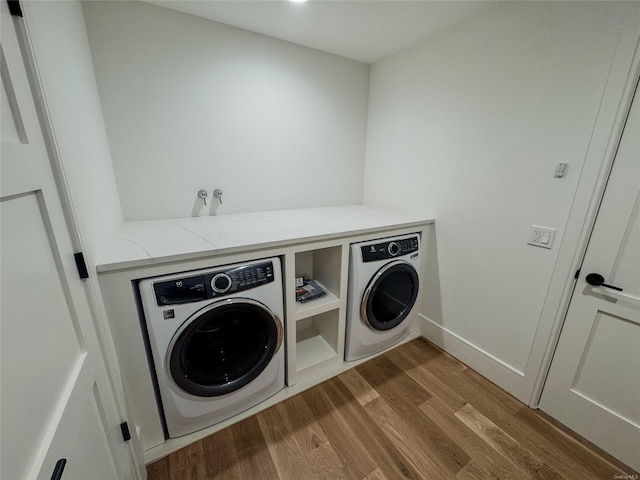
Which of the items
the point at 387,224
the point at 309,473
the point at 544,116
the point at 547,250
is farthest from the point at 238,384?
the point at 544,116

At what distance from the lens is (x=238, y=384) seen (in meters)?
1.37

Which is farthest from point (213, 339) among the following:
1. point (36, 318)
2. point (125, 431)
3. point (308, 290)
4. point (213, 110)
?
point (213, 110)

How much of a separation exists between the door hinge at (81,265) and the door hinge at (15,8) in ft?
2.03

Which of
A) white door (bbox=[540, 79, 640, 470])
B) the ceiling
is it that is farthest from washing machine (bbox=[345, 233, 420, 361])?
the ceiling

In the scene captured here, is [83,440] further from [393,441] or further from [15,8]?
[393,441]

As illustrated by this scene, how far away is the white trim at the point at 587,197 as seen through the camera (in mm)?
1093

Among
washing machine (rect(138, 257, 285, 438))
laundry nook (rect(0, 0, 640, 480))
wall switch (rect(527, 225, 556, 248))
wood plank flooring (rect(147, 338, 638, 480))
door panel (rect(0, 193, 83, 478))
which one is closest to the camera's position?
door panel (rect(0, 193, 83, 478))

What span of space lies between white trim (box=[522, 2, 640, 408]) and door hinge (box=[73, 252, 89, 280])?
208 centimetres

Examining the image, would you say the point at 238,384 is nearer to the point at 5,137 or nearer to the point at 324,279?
the point at 324,279

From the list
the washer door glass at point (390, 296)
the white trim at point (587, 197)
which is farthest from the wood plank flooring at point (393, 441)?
the washer door glass at point (390, 296)

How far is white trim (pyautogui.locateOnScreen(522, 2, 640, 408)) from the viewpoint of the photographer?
3.59 feet

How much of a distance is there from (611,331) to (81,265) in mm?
2245

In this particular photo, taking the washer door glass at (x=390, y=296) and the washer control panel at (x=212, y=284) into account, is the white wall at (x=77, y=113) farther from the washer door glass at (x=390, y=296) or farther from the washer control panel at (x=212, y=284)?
the washer door glass at (x=390, y=296)

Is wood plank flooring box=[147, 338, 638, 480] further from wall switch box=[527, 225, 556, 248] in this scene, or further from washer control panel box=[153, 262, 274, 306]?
wall switch box=[527, 225, 556, 248]
